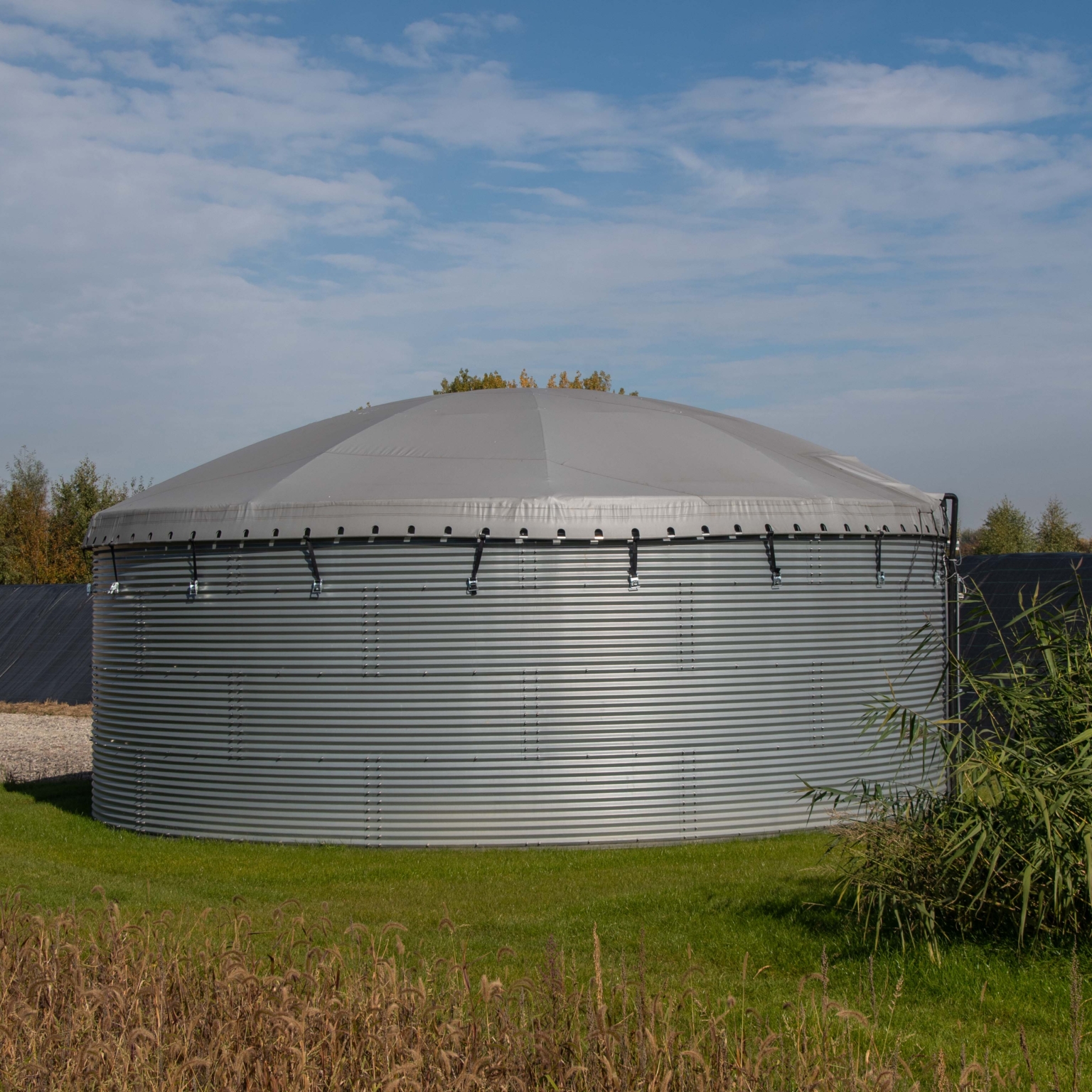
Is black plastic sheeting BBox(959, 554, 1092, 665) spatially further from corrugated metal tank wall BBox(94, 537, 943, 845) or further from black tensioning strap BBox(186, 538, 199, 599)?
black tensioning strap BBox(186, 538, 199, 599)

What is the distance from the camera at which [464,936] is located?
757 cm

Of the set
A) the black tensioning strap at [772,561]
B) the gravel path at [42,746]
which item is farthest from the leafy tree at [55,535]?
the black tensioning strap at [772,561]

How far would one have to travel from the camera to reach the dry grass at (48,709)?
26641mm

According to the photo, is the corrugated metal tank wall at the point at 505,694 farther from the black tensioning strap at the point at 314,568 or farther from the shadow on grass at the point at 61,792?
the shadow on grass at the point at 61,792

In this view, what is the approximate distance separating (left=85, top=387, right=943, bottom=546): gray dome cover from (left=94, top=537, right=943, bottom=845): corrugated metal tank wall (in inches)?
10.3

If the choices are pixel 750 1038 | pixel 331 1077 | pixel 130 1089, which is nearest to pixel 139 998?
pixel 130 1089

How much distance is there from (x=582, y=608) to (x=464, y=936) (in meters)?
3.70

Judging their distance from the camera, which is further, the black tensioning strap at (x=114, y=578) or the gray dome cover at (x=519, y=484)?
the black tensioning strap at (x=114, y=578)

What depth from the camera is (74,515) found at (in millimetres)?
46625

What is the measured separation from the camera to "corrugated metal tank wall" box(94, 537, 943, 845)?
34.3 feet

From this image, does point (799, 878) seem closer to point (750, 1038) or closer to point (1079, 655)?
point (1079, 655)

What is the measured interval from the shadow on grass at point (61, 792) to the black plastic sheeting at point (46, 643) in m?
12.4

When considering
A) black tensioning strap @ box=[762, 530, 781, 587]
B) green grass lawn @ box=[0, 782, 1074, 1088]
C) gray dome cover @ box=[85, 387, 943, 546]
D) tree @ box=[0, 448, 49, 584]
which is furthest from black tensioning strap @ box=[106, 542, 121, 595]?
tree @ box=[0, 448, 49, 584]

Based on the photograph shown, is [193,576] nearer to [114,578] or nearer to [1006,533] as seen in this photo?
[114,578]
